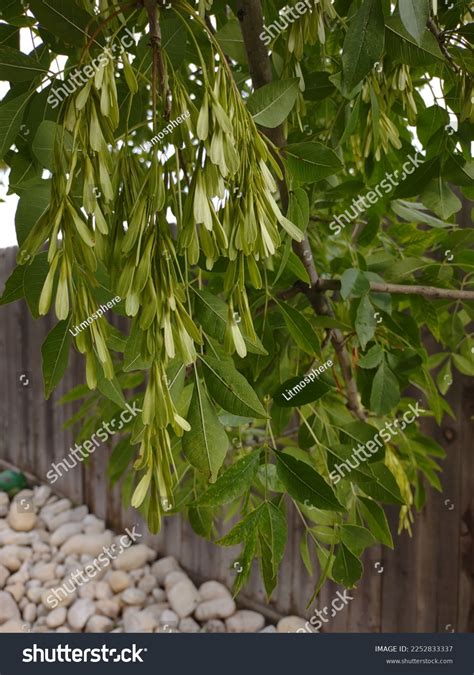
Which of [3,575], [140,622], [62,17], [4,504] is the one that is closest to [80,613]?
[140,622]

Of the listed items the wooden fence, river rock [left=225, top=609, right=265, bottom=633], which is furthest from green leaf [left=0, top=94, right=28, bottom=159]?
river rock [left=225, top=609, right=265, bottom=633]

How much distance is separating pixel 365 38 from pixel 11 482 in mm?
2719

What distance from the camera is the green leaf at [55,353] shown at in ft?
1.23

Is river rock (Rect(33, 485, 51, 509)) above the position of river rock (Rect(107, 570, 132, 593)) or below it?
above

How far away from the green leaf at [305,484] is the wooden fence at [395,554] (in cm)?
91

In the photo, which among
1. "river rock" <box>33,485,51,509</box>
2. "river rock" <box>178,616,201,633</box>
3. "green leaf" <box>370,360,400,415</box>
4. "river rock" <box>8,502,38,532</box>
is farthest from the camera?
"river rock" <box>33,485,51,509</box>

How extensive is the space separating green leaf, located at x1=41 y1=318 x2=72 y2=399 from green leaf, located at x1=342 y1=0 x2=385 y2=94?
214mm

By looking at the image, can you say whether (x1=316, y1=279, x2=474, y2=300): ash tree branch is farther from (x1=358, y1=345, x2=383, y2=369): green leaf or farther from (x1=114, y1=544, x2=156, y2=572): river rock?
(x1=114, y1=544, x2=156, y2=572): river rock

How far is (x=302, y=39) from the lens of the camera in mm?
443

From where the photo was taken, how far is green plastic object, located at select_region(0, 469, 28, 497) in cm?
273

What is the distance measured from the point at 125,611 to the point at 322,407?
1.68 metres

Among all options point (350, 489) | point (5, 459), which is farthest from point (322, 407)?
point (5, 459)

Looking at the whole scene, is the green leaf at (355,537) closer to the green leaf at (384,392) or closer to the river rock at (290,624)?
the green leaf at (384,392)
